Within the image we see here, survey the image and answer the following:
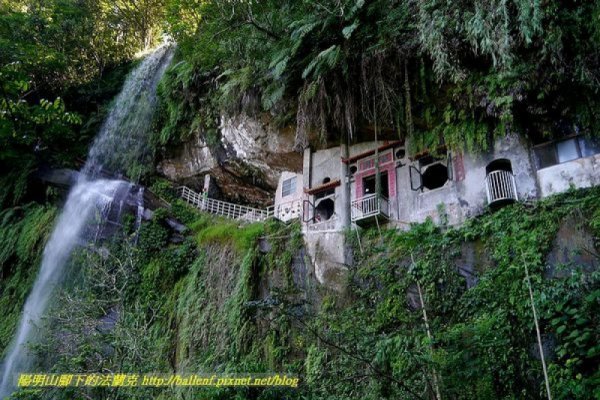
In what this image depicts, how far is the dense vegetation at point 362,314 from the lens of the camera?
530 centimetres

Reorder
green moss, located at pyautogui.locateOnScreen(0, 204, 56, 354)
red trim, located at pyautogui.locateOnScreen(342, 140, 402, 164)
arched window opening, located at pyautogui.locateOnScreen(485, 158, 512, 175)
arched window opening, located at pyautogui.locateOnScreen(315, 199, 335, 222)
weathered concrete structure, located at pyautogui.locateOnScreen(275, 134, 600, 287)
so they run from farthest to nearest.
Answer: arched window opening, located at pyautogui.locateOnScreen(315, 199, 335, 222)
green moss, located at pyautogui.locateOnScreen(0, 204, 56, 354)
red trim, located at pyautogui.locateOnScreen(342, 140, 402, 164)
arched window opening, located at pyautogui.locateOnScreen(485, 158, 512, 175)
weathered concrete structure, located at pyautogui.locateOnScreen(275, 134, 600, 287)

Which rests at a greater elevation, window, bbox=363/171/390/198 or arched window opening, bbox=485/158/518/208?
window, bbox=363/171/390/198

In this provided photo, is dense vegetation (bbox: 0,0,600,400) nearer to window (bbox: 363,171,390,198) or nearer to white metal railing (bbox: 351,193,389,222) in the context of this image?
white metal railing (bbox: 351,193,389,222)

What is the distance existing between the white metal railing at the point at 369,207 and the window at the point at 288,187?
175 inches

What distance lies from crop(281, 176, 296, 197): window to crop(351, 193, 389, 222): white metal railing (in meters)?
4.45

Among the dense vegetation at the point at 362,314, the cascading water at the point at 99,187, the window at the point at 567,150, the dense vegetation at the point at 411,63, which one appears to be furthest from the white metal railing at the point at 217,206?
the window at the point at 567,150

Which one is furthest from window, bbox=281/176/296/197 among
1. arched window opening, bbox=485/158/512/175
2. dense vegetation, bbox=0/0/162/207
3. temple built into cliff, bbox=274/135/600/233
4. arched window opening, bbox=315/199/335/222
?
dense vegetation, bbox=0/0/162/207

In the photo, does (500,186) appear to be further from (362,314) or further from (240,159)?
(240,159)

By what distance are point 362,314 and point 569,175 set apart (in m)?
6.17

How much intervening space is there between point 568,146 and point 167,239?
12665 millimetres

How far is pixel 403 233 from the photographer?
35.9 feet

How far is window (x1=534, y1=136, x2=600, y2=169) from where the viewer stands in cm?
970

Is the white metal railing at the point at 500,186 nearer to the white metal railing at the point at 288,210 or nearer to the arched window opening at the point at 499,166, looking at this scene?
the arched window opening at the point at 499,166

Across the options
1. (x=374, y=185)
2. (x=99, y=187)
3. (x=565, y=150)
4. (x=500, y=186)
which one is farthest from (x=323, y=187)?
(x=99, y=187)
